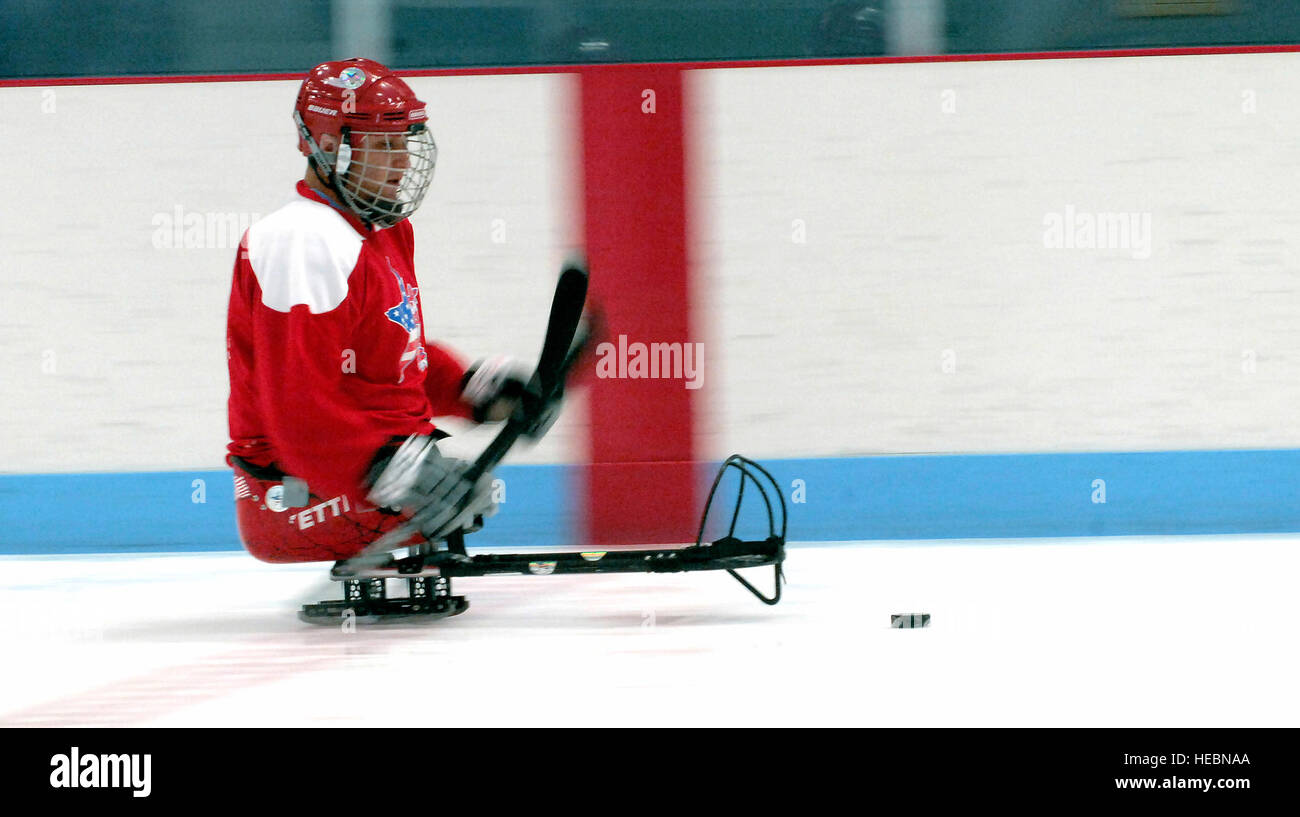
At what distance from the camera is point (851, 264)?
14.8 ft

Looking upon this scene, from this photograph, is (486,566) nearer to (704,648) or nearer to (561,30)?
(704,648)

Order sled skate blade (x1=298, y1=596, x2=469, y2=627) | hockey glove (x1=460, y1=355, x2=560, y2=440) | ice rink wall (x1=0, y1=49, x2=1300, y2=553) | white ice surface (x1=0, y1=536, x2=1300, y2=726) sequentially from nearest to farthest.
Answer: white ice surface (x1=0, y1=536, x2=1300, y2=726), sled skate blade (x1=298, y1=596, x2=469, y2=627), hockey glove (x1=460, y1=355, x2=560, y2=440), ice rink wall (x1=0, y1=49, x2=1300, y2=553)

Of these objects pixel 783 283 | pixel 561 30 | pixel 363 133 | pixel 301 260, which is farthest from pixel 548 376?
pixel 561 30

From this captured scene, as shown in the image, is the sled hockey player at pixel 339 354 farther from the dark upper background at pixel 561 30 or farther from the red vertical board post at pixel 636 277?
the dark upper background at pixel 561 30

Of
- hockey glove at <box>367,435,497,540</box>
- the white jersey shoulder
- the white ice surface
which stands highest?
the white jersey shoulder

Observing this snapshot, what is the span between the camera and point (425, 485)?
9.27 feet

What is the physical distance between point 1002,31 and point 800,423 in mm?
1564

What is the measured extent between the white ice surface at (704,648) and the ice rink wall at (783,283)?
0.47 metres

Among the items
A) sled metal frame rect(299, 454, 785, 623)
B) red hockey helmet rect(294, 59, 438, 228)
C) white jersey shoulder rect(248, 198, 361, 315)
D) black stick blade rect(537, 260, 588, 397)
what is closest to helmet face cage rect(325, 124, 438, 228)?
red hockey helmet rect(294, 59, 438, 228)

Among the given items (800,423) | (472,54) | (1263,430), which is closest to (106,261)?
(472,54)

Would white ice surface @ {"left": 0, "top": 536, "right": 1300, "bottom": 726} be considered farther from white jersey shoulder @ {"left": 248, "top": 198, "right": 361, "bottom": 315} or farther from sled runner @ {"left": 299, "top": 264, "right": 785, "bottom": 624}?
white jersey shoulder @ {"left": 248, "top": 198, "right": 361, "bottom": 315}

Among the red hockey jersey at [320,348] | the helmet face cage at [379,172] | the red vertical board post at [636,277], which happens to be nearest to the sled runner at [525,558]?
the red hockey jersey at [320,348]

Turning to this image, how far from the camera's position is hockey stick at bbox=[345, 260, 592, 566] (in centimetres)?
283

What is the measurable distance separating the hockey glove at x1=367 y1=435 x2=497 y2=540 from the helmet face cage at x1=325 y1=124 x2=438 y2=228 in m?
0.57
